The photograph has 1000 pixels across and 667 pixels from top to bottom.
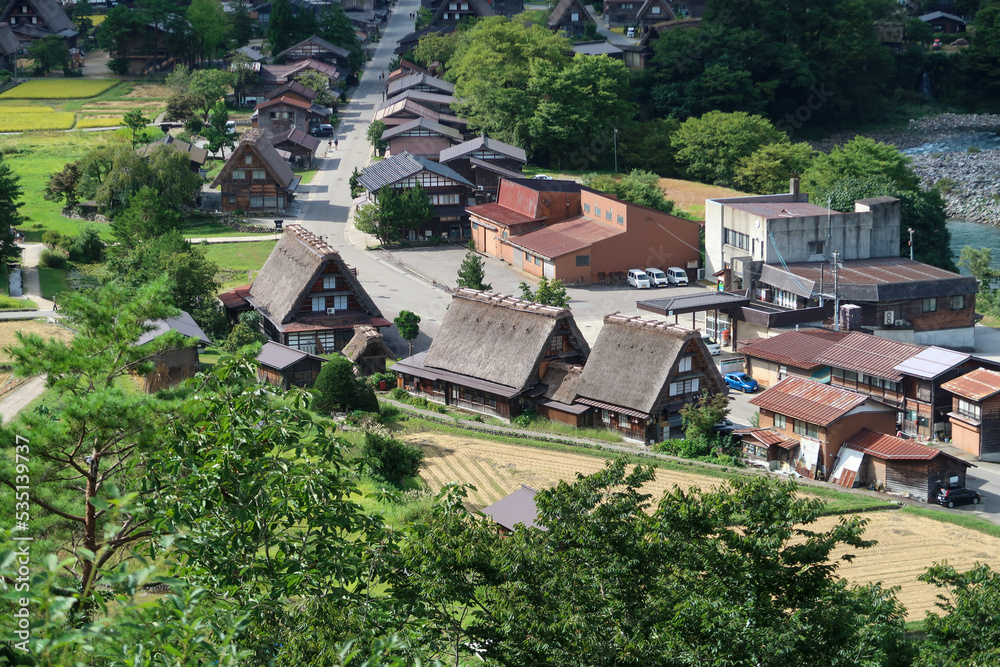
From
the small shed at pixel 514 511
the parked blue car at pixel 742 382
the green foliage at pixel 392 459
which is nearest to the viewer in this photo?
the small shed at pixel 514 511

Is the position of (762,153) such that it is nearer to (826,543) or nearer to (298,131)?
(298,131)

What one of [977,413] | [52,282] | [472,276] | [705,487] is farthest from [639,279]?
[52,282]

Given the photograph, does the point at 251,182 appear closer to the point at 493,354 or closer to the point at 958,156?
the point at 493,354

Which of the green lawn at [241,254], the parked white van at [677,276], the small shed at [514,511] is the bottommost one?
the parked white van at [677,276]

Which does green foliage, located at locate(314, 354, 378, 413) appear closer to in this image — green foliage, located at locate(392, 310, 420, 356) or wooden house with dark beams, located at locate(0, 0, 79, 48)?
green foliage, located at locate(392, 310, 420, 356)

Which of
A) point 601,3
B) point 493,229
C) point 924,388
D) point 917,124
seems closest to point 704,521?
point 924,388

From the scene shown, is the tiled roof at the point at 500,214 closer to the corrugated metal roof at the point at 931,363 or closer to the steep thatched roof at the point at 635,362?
the steep thatched roof at the point at 635,362

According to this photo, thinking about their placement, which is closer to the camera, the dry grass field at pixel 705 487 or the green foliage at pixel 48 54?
the dry grass field at pixel 705 487

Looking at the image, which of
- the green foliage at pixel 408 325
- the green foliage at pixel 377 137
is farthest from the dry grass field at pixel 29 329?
the green foliage at pixel 377 137
